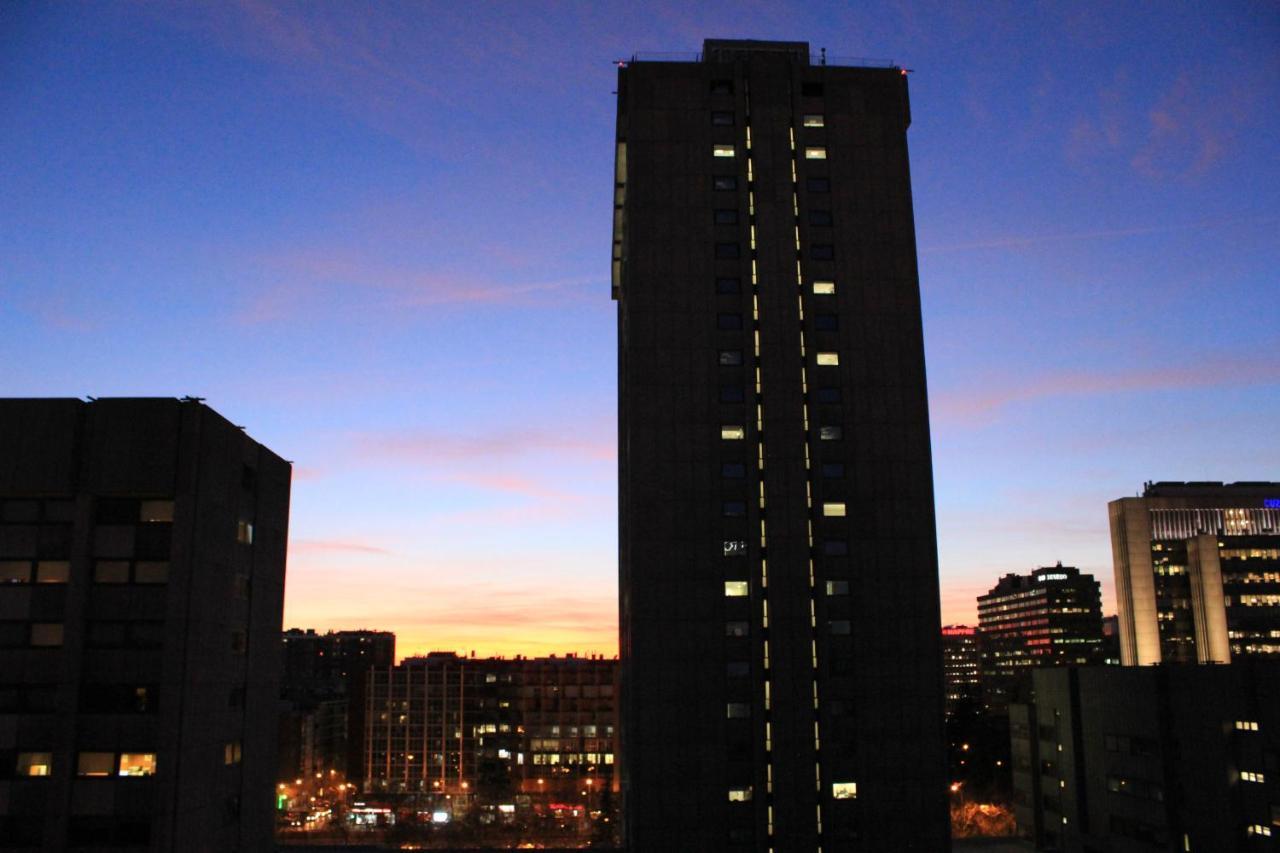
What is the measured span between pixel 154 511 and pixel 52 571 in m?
5.69

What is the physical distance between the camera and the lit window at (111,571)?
4850 cm

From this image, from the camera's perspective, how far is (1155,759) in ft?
249

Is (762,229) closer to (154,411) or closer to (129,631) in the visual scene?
(154,411)

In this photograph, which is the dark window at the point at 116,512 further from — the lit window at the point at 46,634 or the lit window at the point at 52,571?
the lit window at the point at 46,634

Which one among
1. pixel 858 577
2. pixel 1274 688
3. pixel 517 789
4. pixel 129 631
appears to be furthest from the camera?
pixel 517 789

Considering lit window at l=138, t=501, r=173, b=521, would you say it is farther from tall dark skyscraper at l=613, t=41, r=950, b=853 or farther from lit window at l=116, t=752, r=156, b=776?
tall dark skyscraper at l=613, t=41, r=950, b=853

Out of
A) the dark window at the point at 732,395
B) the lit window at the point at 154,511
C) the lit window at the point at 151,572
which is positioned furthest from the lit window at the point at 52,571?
the dark window at the point at 732,395

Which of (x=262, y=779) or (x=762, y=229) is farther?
(x=762, y=229)

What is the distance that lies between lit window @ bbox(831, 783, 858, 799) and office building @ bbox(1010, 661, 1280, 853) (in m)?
25.7

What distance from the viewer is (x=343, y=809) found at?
575 feet

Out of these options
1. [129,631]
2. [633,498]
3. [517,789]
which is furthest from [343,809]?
[129,631]

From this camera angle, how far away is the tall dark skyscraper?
6938cm

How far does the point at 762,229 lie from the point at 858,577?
93.3 feet

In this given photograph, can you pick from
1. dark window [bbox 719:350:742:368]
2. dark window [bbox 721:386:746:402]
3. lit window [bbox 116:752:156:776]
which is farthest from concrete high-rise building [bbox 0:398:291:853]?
dark window [bbox 719:350:742:368]
